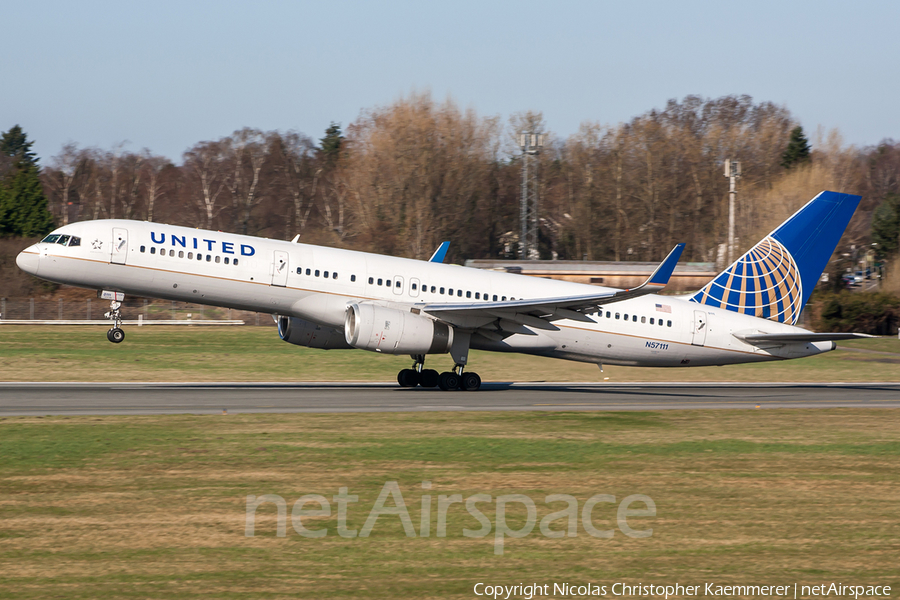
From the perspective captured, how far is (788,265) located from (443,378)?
12.6 m

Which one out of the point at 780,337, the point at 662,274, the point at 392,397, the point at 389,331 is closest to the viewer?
the point at 662,274

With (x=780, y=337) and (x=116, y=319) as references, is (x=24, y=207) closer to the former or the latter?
(x=116, y=319)

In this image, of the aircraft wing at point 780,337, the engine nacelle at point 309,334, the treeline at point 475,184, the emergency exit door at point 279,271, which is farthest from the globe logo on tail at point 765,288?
the treeline at point 475,184

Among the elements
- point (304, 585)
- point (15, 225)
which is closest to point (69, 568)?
point (304, 585)

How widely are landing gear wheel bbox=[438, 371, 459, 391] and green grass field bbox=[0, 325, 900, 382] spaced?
5.00 m

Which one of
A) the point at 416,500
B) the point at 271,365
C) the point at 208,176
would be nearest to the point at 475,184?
the point at 208,176

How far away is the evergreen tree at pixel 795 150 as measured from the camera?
100 metres

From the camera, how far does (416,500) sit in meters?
13.0

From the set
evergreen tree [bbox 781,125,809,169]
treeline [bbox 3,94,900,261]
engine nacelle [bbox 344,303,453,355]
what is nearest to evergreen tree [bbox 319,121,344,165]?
treeline [bbox 3,94,900,261]

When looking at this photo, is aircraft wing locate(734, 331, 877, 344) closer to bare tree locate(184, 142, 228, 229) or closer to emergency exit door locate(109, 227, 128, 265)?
emergency exit door locate(109, 227, 128, 265)

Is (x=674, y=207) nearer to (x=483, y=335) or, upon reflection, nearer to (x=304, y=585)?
(x=483, y=335)

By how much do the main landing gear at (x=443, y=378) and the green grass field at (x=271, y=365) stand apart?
3.83 meters

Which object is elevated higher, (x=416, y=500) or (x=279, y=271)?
(x=279, y=271)

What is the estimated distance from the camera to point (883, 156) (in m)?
153
